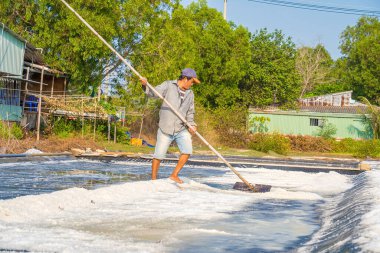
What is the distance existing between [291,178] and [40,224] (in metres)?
7.28

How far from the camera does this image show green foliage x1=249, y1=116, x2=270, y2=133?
37.1m

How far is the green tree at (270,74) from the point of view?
39.4 metres

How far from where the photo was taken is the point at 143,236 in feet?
14.9

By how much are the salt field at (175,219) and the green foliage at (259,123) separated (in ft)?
92.5

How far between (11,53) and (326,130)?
20690 mm

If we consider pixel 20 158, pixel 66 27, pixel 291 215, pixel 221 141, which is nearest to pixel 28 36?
pixel 66 27

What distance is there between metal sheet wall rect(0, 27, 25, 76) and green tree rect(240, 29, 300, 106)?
62.0 feet

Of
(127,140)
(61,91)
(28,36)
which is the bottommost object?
(127,140)

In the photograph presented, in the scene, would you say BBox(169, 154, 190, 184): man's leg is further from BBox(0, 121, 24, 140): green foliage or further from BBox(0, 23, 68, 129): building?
BBox(0, 23, 68, 129): building

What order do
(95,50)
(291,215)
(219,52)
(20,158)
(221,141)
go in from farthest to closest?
(219,52)
(221,141)
(95,50)
(20,158)
(291,215)

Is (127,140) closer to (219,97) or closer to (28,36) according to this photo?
(28,36)

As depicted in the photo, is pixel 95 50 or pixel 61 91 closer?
pixel 95 50

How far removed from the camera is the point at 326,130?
3719 centimetres

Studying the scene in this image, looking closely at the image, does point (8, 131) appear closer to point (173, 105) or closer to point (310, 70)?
point (173, 105)
